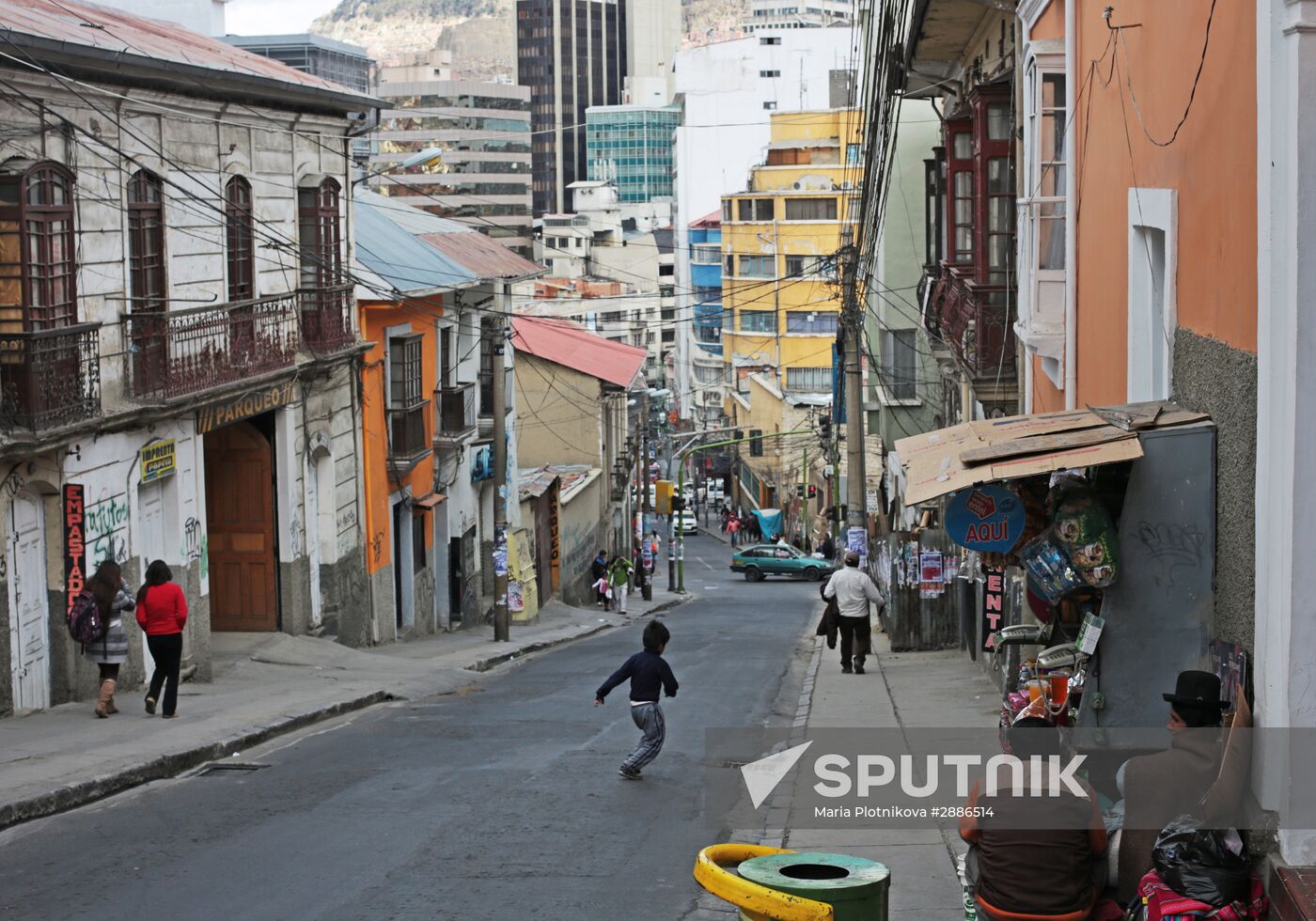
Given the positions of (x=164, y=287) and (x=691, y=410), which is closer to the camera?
(x=164, y=287)

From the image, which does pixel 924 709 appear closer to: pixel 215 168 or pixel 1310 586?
pixel 1310 586

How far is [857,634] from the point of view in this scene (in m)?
18.8

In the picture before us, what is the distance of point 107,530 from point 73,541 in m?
1.03

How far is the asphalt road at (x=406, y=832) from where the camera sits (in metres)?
8.53

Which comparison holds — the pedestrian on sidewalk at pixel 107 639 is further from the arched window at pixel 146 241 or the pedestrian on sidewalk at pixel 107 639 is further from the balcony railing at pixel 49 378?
the arched window at pixel 146 241

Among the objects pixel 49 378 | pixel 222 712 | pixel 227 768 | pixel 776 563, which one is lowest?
pixel 776 563

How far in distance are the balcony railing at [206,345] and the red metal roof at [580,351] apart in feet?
75.3

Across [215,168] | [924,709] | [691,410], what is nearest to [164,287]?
[215,168]

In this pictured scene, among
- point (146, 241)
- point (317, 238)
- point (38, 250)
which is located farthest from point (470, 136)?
point (38, 250)

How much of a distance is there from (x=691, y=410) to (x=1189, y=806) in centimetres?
10124

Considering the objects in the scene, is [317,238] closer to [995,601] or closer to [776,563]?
[995,601]

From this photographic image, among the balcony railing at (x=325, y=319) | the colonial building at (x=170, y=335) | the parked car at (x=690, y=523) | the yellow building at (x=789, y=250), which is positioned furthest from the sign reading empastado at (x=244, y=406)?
the yellow building at (x=789, y=250)

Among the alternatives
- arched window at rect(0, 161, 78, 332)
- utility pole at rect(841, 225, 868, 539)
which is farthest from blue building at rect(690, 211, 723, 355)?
arched window at rect(0, 161, 78, 332)

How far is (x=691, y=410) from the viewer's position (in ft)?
353
